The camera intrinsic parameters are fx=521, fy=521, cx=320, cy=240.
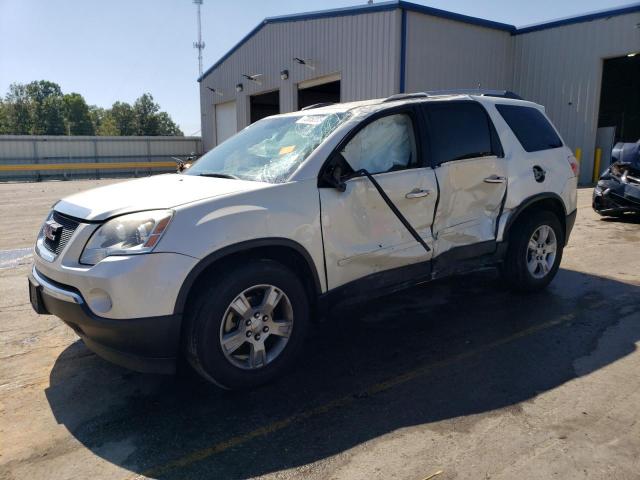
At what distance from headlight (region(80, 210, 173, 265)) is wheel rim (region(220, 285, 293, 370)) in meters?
0.62

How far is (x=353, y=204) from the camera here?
367 cm

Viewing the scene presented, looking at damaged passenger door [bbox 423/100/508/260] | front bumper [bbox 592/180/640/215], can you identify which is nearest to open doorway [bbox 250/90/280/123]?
front bumper [bbox 592/180/640/215]

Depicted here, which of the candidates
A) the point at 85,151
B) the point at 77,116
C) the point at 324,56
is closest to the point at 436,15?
the point at 324,56

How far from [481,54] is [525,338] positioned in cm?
1687

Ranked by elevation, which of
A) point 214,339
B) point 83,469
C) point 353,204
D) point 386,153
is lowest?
point 83,469

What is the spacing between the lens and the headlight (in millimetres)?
2934

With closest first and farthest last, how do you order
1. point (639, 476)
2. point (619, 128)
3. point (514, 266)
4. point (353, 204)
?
point (639, 476), point (353, 204), point (514, 266), point (619, 128)

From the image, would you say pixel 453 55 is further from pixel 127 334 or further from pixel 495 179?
pixel 127 334

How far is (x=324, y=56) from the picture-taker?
19.0m

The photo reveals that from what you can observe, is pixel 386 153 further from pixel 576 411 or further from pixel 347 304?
pixel 576 411

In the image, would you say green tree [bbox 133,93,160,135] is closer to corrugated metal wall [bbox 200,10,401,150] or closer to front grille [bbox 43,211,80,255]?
corrugated metal wall [bbox 200,10,401,150]

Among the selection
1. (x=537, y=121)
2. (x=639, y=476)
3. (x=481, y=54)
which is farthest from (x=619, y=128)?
(x=639, y=476)

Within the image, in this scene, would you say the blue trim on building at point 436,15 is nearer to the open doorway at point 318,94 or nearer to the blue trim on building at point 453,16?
the blue trim on building at point 453,16

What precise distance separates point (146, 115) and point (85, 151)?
61349 mm
